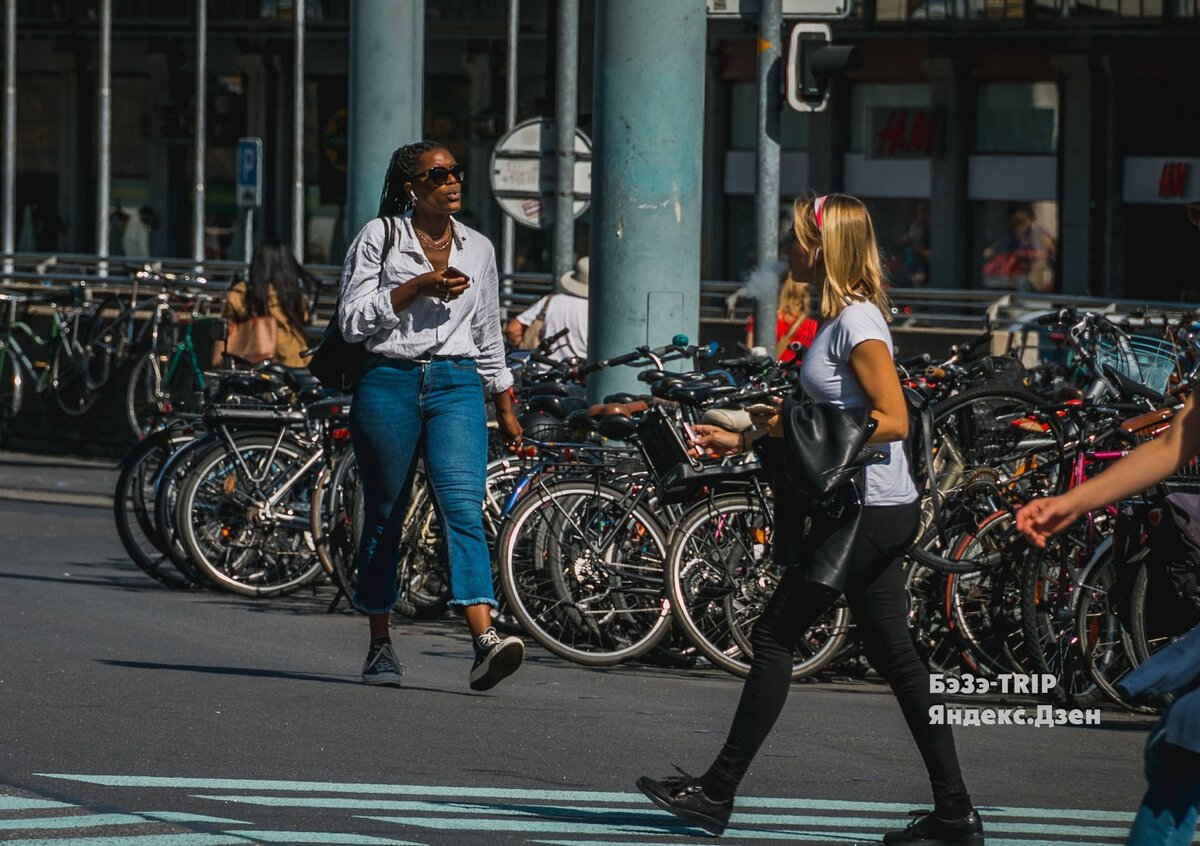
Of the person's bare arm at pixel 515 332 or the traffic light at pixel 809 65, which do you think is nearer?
the traffic light at pixel 809 65

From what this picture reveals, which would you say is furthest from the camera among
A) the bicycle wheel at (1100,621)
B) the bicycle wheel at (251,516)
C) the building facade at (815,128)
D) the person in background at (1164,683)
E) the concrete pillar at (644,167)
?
the building facade at (815,128)

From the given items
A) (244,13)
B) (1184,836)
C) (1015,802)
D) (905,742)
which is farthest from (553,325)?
(244,13)

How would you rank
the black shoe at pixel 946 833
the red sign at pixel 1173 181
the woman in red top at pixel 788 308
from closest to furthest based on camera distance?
the black shoe at pixel 946 833
the woman in red top at pixel 788 308
the red sign at pixel 1173 181

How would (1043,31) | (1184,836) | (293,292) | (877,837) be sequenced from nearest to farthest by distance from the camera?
(1184,836) → (877,837) → (293,292) → (1043,31)

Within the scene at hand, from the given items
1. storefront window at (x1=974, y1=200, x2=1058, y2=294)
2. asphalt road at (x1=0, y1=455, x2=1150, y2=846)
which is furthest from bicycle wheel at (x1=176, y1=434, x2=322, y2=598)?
storefront window at (x1=974, y1=200, x2=1058, y2=294)

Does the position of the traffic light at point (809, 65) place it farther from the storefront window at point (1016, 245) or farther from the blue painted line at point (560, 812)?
the storefront window at point (1016, 245)

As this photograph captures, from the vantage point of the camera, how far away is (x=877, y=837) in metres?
5.56

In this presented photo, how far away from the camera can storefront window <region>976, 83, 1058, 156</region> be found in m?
28.2

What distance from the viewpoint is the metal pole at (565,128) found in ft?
45.9

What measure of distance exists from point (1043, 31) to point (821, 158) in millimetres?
3522

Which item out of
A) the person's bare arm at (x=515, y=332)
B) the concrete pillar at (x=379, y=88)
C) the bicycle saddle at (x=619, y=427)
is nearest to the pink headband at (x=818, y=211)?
the bicycle saddle at (x=619, y=427)

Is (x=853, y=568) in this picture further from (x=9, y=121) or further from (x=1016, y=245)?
(x=9, y=121)

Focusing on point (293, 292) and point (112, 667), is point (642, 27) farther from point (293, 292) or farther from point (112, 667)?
point (112, 667)

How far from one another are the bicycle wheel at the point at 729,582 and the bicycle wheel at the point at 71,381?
11.0 m
